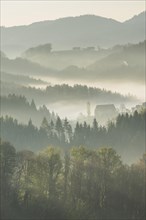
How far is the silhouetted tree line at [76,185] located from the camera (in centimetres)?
10981

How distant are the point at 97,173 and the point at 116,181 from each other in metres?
3.80

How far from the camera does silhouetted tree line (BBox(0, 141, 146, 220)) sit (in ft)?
360

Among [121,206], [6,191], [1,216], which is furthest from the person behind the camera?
[121,206]

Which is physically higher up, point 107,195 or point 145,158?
point 145,158

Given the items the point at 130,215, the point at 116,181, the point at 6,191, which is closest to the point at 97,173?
the point at 116,181

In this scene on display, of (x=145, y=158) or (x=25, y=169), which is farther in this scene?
(x=145, y=158)

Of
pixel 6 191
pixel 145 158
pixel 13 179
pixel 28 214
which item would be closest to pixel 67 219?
pixel 28 214

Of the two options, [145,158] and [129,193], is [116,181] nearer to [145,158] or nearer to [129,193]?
[129,193]

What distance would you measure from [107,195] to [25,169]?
16118mm

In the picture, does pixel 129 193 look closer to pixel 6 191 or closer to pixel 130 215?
pixel 130 215

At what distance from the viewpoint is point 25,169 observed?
12750 centimetres

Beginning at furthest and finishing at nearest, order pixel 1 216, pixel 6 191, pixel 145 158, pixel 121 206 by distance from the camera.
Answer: pixel 145 158
pixel 121 206
pixel 6 191
pixel 1 216

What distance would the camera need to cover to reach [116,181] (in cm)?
12588

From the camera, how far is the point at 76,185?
12231cm
